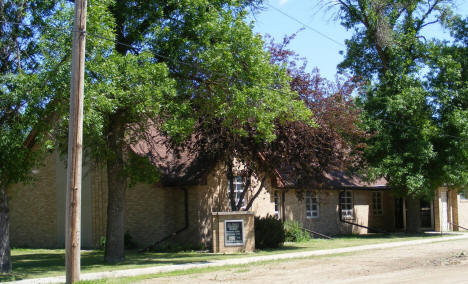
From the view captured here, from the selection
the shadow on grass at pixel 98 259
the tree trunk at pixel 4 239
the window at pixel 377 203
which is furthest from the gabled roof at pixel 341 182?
the tree trunk at pixel 4 239

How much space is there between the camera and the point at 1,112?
14758mm

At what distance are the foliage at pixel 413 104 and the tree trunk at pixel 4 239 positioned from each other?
16.9 meters

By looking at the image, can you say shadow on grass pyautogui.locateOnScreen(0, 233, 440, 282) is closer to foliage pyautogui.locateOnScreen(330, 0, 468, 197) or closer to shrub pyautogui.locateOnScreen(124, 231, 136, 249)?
shrub pyautogui.locateOnScreen(124, 231, 136, 249)

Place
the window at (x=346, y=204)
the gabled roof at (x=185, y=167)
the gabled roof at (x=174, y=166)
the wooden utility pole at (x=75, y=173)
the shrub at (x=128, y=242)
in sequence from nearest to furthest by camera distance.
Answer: the wooden utility pole at (x=75, y=173) → the gabled roof at (x=185, y=167) → the gabled roof at (x=174, y=166) → the shrub at (x=128, y=242) → the window at (x=346, y=204)

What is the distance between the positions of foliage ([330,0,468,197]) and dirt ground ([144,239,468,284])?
8481 mm

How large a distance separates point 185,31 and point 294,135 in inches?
226

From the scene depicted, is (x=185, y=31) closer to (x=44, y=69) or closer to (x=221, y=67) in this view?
(x=221, y=67)

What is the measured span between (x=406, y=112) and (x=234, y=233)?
12.0m

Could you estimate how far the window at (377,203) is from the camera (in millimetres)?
32469

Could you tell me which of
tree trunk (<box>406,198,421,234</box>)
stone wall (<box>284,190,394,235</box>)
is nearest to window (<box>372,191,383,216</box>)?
stone wall (<box>284,190,394,235</box>)

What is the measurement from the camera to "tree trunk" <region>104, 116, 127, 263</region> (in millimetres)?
17487

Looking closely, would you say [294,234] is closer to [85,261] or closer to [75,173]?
[85,261]

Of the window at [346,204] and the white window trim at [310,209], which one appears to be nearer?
the white window trim at [310,209]

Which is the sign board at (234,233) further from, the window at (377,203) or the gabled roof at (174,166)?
the window at (377,203)
